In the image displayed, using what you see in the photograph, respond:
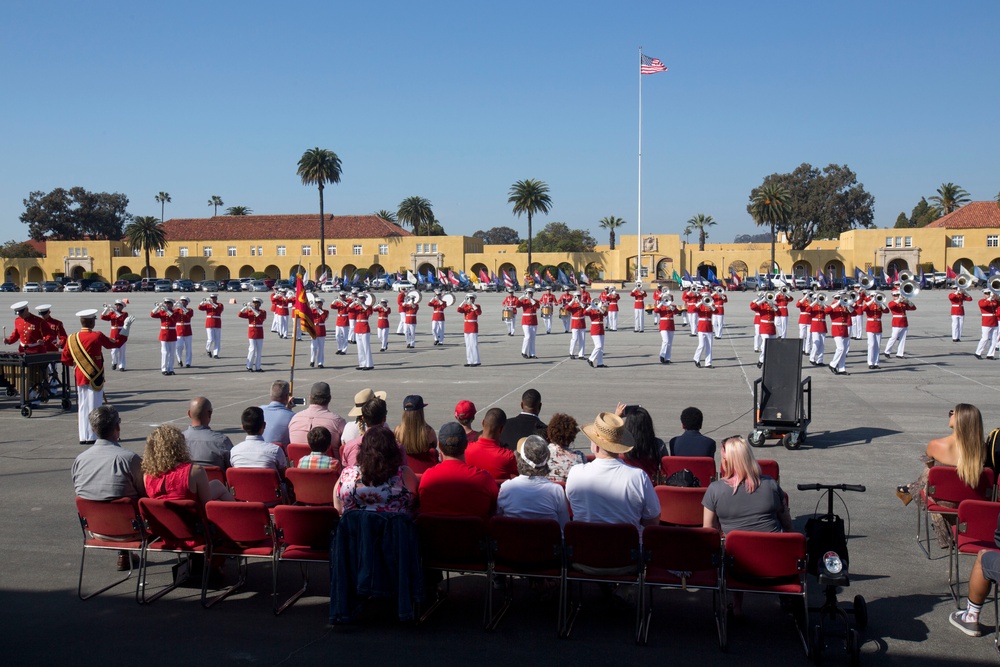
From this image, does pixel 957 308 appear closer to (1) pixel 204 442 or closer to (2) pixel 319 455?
(2) pixel 319 455

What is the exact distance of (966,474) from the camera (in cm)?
668

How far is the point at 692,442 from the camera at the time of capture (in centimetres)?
795

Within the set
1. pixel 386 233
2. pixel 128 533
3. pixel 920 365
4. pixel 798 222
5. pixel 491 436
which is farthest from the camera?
pixel 798 222

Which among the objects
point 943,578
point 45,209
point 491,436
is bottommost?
point 943,578

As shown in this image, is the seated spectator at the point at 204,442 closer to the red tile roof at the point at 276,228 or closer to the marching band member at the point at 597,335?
the marching band member at the point at 597,335

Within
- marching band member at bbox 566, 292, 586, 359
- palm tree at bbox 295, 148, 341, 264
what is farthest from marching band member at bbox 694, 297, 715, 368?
palm tree at bbox 295, 148, 341, 264

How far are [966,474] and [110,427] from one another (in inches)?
273

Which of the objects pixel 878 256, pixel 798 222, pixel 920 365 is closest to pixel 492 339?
pixel 920 365

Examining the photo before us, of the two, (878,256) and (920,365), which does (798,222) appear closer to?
(878,256)

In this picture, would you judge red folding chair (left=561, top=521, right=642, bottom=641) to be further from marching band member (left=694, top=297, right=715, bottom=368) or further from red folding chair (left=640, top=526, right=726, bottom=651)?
marching band member (left=694, top=297, right=715, bottom=368)

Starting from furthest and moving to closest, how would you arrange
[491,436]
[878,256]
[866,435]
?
[878,256] < [866,435] < [491,436]

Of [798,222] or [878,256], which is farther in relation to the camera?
[798,222]

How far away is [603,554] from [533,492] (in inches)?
25.9

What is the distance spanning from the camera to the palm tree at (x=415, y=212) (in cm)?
11425
